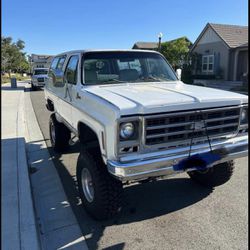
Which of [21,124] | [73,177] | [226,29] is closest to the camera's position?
[73,177]

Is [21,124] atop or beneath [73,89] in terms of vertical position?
beneath

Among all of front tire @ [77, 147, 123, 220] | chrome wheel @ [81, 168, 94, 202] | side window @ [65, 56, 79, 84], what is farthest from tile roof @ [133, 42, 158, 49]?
front tire @ [77, 147, 123, 220]

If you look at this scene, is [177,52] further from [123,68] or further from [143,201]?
[143,201]

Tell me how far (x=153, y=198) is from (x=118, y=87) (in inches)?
65.5

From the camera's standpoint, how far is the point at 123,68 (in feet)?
15.9

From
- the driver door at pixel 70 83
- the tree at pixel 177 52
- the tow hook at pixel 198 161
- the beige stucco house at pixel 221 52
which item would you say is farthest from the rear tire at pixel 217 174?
the tree at pixel 177 52

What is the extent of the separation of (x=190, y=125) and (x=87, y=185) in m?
1.60

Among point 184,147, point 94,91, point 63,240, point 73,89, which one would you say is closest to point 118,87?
point 94,91

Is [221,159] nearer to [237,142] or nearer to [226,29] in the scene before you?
[237,142]

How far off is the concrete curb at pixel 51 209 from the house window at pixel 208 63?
2432 cm

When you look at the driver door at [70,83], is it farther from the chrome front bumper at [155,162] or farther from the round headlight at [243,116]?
the round headlight at [243,116]

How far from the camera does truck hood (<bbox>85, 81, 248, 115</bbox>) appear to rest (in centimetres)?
322

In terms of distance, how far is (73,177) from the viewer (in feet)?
17.7

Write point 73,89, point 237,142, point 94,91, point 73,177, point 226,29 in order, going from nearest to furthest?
point 237,142
point 94,91
point 73,89
point 73,177
point 226,29
